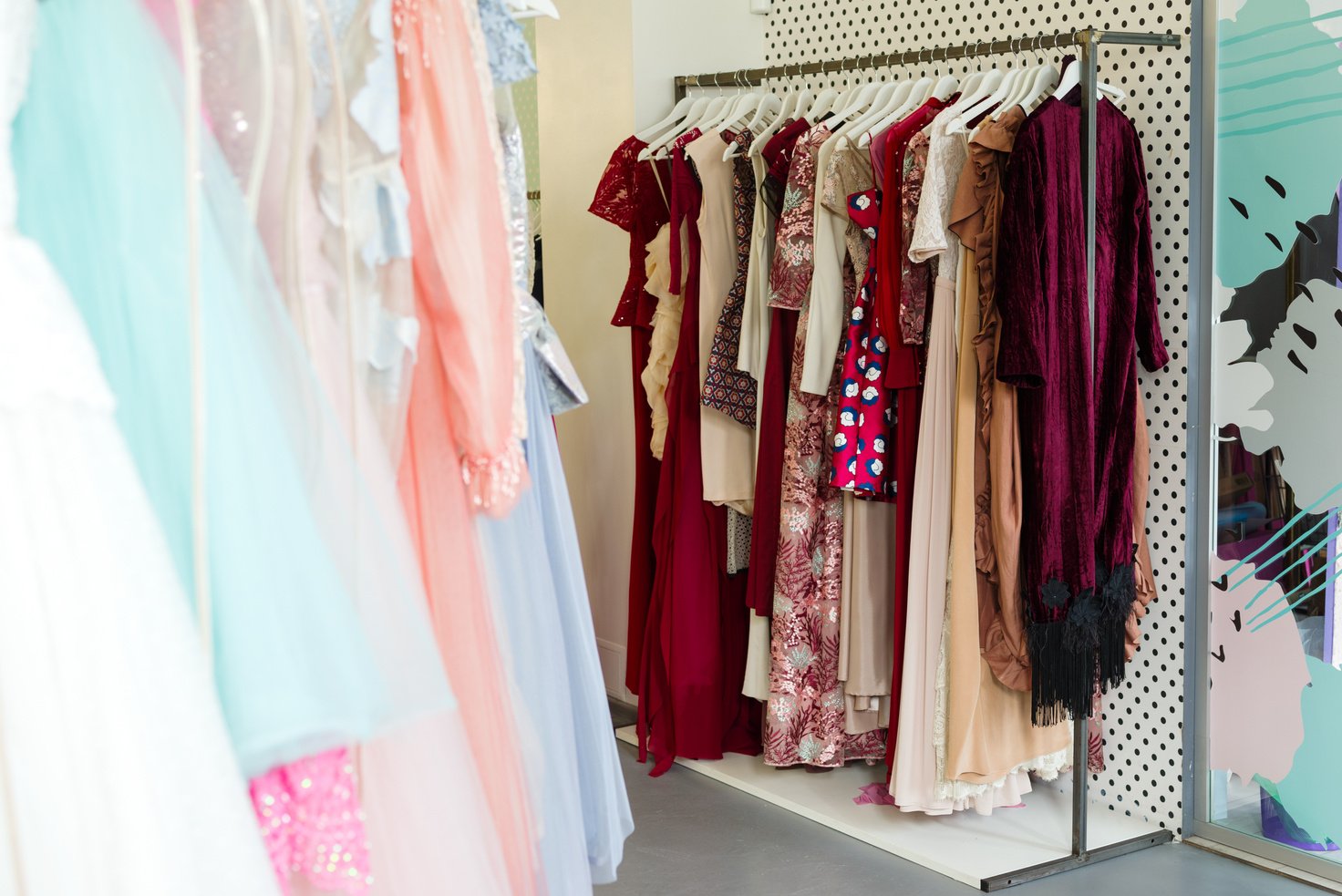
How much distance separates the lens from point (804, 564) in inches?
123

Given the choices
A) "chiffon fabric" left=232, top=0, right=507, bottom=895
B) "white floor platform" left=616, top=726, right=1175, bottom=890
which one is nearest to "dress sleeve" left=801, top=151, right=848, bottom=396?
"white floor platform" left=616, top=726, right=1175, bottom=890

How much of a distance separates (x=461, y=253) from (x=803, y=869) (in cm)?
184

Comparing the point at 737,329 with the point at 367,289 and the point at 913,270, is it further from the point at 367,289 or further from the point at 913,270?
the point at 367,289

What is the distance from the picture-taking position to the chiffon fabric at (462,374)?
56.1 inches

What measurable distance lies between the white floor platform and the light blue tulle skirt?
4.04ft

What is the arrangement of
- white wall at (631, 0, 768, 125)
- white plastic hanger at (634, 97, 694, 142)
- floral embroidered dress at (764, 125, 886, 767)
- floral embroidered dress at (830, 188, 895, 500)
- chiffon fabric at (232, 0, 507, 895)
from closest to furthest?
chiffon fabric at (232, 0, 507, 895) < floral embroidered dress at (830, 188, 895, 500) < floral embroidered dress at (764, 125, 886, 767) < white plastic hanger at (634, 97, 694, 142) < white wall at (631, 0, 768, 125)

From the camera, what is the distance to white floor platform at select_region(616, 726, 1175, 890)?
2764 millimetres

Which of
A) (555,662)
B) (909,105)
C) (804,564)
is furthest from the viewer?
(804,564)

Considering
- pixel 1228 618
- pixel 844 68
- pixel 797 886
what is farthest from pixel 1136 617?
pixel 844 68

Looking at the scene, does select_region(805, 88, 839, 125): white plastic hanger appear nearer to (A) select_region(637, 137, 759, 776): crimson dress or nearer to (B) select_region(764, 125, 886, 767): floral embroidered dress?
(B) select_region(764, 125, 886, 767): floral embroidered dress

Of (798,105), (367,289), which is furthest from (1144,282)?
(367,289)

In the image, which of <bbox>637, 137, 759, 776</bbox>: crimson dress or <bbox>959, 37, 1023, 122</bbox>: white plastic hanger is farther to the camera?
<bbox>637, 137, 759, 776</bbox>: crimson dress

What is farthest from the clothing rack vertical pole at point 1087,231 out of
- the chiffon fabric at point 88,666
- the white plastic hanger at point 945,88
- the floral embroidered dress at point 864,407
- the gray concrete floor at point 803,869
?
the chiffon fabric at point 88,666

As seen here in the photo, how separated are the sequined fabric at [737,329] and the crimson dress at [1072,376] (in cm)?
83
